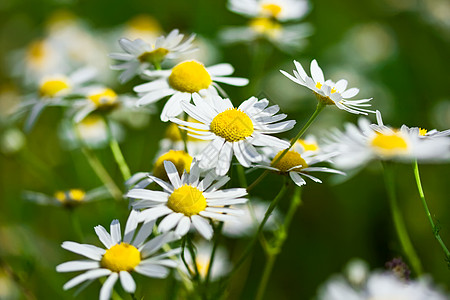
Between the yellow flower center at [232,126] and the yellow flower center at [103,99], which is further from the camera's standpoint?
the yellow flower center at [103,99]

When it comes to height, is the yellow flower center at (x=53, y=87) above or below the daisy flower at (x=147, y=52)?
below

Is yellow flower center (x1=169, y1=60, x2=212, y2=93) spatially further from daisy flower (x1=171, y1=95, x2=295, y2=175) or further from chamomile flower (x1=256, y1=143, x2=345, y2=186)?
chamomile flower (x1=256, y1=143, x2=345, y2=186)

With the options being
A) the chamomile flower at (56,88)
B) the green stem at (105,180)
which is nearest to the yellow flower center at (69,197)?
the green stem at (105,180)

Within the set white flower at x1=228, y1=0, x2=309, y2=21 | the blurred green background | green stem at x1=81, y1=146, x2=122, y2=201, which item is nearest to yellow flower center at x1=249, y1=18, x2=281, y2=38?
white flower at x1=228, y1=0, x2=309, y2=21

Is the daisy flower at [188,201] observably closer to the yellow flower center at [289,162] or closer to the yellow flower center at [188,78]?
the yellow flower center at [289,162]

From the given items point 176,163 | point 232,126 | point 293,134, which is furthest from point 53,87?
point 293,134
